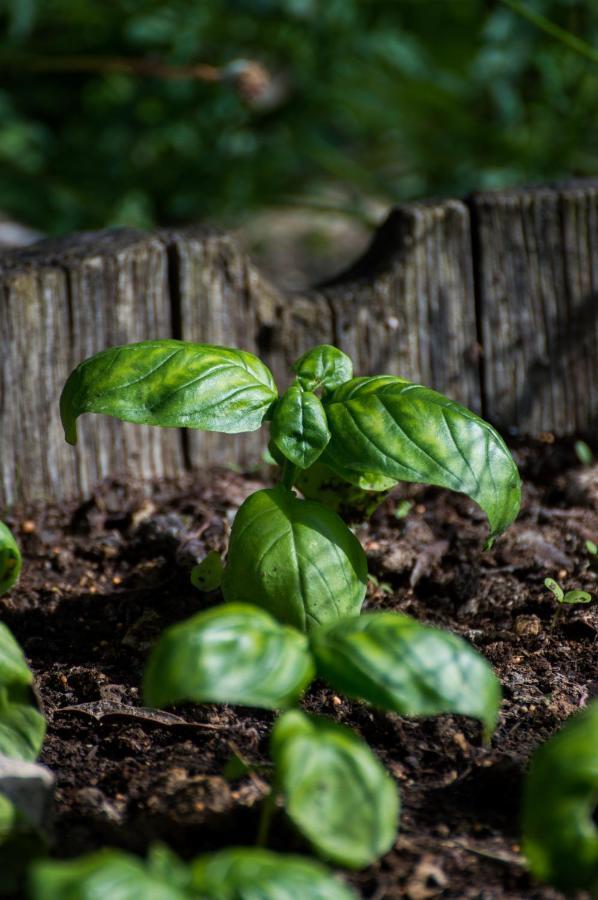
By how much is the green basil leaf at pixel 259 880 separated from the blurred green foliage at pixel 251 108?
345 centimetres

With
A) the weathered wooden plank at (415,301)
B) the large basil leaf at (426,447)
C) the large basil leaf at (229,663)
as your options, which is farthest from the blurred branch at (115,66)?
the large basil leaf at (229,663)

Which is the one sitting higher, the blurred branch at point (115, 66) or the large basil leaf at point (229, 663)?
the blurred branch at point (115, 66)

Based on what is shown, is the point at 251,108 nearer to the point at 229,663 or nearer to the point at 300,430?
the point at 300,430

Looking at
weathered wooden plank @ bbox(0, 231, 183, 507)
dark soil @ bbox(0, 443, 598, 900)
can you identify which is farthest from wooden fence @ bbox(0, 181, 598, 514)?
dark soil @ bbox(0, 443, 598, 900)

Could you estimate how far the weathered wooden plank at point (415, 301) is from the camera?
9.31 ft

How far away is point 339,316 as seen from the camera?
2.85 meters

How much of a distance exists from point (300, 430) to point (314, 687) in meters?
0.46

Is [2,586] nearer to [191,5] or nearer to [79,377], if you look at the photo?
[79,377]

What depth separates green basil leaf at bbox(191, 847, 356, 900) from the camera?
3.96ft

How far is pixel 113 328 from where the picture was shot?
2680 millimetres

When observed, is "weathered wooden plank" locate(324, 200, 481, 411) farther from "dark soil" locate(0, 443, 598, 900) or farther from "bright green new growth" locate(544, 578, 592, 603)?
"bright green new growth" locate(544, 578, 592, 603)

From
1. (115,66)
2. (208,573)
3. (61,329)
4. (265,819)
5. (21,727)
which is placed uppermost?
(115,66)

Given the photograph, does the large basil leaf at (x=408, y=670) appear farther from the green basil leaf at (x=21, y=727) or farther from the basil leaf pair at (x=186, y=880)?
the green basil leaf at (x=21, y=727)

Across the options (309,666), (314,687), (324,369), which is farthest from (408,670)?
(324,369)
